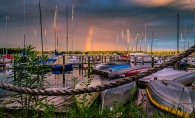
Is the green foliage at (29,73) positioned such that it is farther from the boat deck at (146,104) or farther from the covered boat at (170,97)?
the covered boat at (170,97)

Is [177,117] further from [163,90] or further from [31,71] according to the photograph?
[163,90]

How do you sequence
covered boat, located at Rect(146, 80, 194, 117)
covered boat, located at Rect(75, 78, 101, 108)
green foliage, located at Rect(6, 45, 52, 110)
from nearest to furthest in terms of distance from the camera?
1. green foliage, located at Rect(6, 45, 52, 110)
2. covered boat, located at Rect(75, 78, 101, 108)
3. covered boat, located at Rect(146, 80, 194, 117)

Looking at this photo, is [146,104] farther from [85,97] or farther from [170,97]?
[85,97]

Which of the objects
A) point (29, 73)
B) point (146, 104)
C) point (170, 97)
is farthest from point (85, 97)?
point (146, 104)

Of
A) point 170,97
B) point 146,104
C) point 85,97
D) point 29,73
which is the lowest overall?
point 146,104

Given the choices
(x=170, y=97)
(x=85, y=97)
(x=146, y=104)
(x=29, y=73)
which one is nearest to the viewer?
(x=29, y=73)

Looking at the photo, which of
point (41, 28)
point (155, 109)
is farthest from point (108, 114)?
point (41, 28)

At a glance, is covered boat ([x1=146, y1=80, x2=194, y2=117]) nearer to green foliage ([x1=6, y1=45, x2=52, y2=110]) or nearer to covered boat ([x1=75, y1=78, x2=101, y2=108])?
covered boat ([x1=75, y1=78, x2=101, y2=108])

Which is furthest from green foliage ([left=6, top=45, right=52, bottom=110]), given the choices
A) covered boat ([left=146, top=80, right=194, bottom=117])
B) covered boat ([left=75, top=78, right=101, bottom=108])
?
covered boat ([left=146, top=80, right=194, bottom=117])

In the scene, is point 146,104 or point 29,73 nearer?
point 29,73

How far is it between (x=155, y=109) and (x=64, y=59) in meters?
29.7

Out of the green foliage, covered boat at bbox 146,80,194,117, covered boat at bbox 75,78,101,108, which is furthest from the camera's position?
covered boat at bbox 146,80,194,117

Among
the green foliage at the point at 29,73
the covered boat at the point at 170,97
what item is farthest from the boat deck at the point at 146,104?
the green foliage at the point at 29,73

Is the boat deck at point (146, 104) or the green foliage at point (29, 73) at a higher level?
the green foliage at point (29, 73)
